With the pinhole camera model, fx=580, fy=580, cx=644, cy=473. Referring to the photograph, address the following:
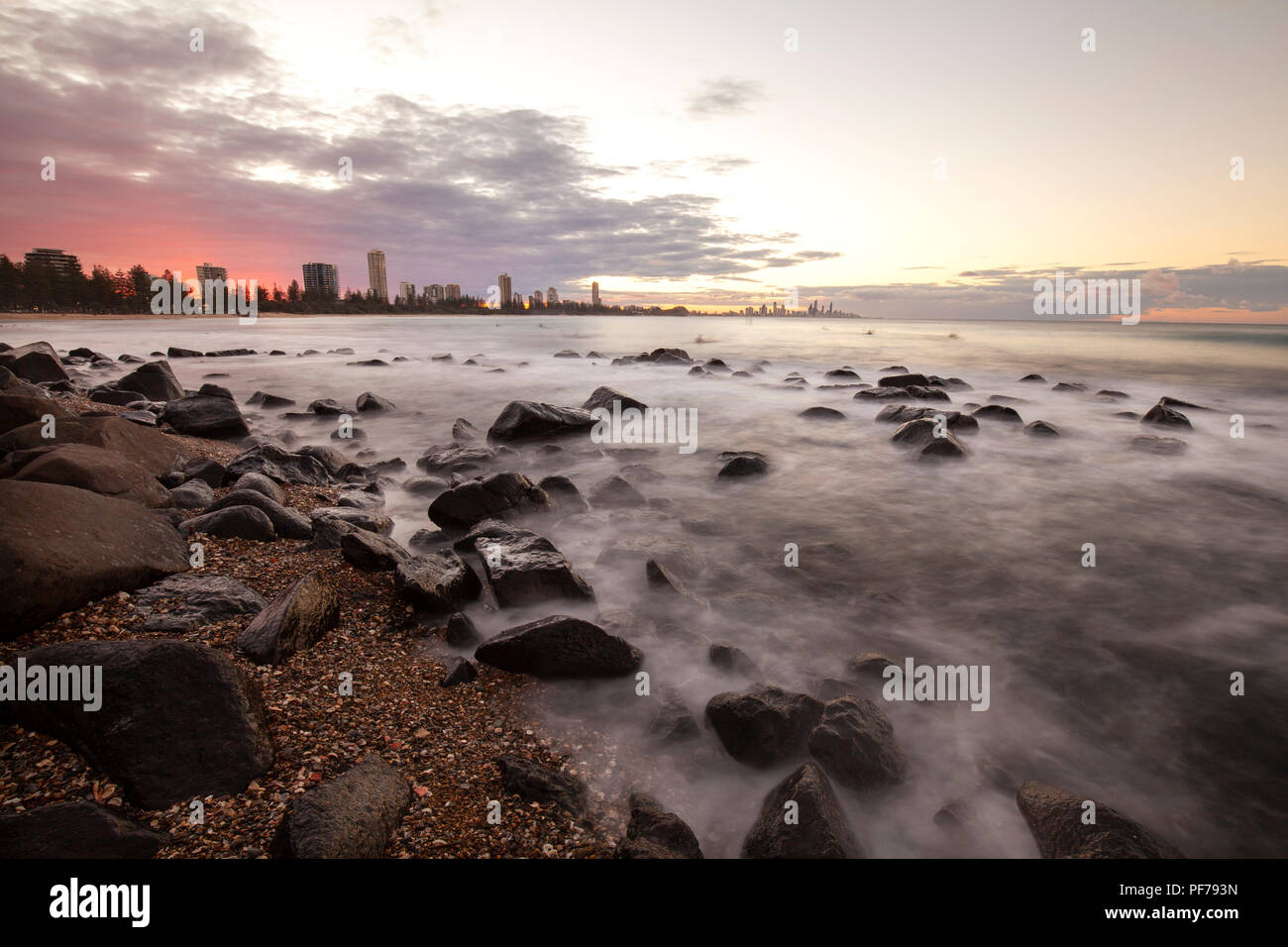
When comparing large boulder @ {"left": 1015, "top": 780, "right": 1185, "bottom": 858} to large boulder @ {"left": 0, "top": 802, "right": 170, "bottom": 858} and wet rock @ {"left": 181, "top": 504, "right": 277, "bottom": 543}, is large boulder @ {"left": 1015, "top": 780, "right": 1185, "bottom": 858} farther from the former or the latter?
wet rock @ {"left": 181, "top": 504, "right": 277, "bottom": 543}

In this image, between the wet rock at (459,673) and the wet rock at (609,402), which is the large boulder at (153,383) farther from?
the wet rock at (459,673)

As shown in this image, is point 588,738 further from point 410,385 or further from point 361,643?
point 410,385

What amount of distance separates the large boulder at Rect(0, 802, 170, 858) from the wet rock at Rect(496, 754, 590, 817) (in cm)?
156

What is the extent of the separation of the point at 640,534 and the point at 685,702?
345cm

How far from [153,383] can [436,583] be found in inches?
624

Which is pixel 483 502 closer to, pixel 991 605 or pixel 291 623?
pixel 291 623

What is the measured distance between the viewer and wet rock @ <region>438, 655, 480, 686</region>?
4270mm

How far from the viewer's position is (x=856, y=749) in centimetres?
376

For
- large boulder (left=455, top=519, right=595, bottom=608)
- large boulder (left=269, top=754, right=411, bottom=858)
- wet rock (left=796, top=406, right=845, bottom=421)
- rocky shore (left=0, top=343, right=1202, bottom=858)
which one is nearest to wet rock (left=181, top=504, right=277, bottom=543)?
rocky shore (left=0, top=343, right=1202, bottom=858)

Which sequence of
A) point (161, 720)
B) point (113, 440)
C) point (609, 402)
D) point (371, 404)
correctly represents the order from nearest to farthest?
point (161, 720)
point (113, 440)
point (609, 402)
point (371, 404)

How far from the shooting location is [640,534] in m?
7.77

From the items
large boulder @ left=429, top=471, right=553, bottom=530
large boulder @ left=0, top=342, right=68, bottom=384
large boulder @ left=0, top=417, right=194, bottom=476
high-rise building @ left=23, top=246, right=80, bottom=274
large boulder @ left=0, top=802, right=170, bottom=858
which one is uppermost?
high-rise building @ left=23, top=246, right=80, bottom=274

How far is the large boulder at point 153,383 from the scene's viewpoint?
15391mm

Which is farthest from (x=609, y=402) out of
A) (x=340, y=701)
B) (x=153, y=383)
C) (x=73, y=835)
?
(x=73, y=835)
